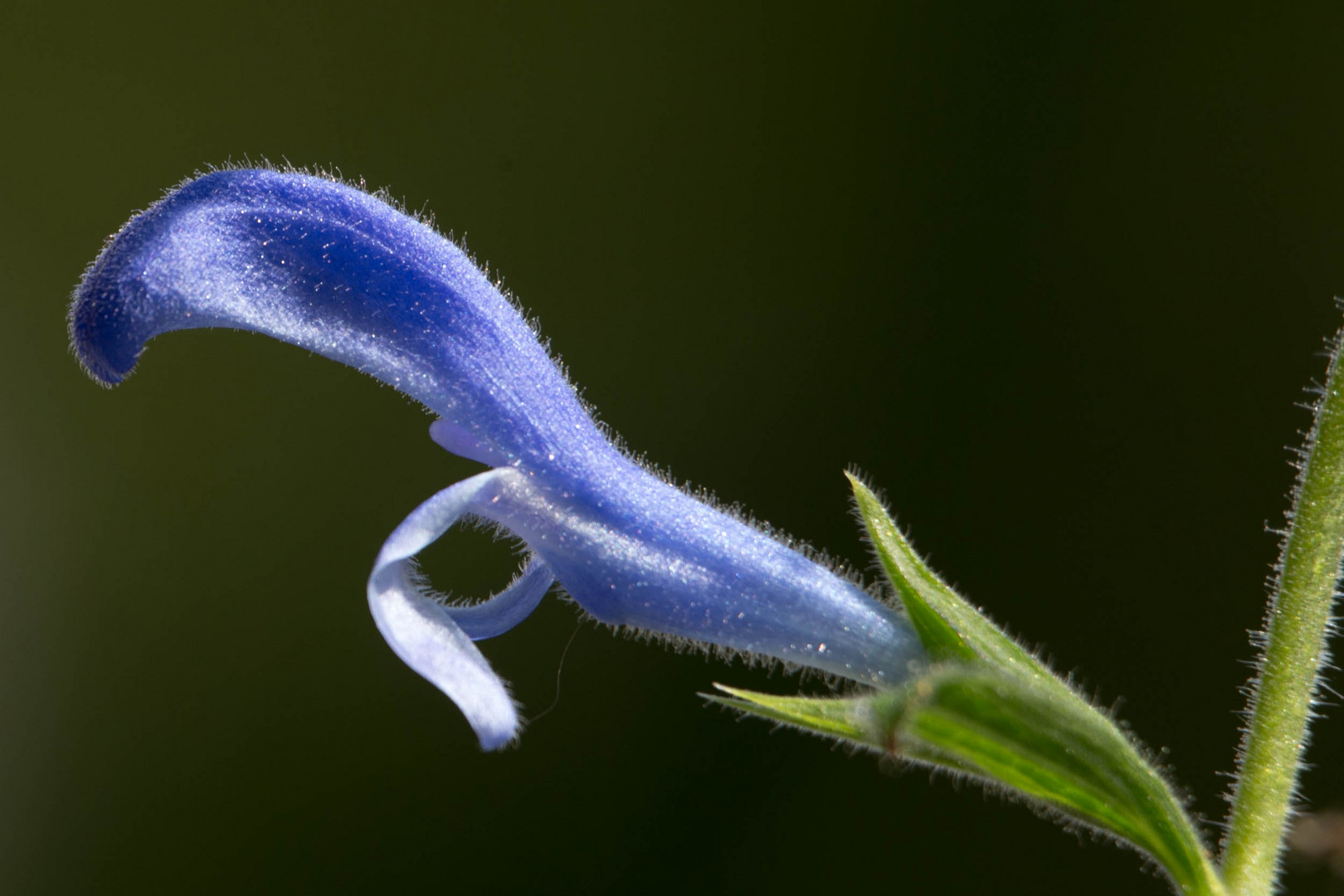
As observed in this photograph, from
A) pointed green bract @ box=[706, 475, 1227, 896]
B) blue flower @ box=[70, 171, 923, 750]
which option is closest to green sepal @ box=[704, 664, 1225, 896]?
pointed green bract @ box=[706, 475, 1227, 896]

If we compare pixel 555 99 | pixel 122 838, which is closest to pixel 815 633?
pixel 555 99

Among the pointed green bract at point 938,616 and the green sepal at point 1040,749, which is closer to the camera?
the green sepal at point 1040,749

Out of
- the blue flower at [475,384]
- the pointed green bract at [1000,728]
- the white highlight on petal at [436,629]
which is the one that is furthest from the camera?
the blue flower at [475,384]

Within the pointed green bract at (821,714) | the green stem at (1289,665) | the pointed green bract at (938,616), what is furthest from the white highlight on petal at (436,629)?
the green stem at (1289,665)

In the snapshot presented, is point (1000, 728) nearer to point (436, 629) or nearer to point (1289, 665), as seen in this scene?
point (1289, 665)

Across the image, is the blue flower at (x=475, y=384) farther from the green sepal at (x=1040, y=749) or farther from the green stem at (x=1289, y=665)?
the green stem at (x=1289, y=665)

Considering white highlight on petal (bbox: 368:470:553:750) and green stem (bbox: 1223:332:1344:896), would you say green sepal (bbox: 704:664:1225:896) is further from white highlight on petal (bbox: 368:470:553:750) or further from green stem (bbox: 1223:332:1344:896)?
white highlight on petal (bbox: 368:470:553:750)

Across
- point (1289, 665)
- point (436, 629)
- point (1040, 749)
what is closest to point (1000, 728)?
point (1040, 749)

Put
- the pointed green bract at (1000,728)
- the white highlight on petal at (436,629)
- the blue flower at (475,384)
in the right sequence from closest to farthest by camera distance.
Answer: the pointed green bract at (1000,728), the white highlight on petal at (436,629), the blue flower at (475,384)
